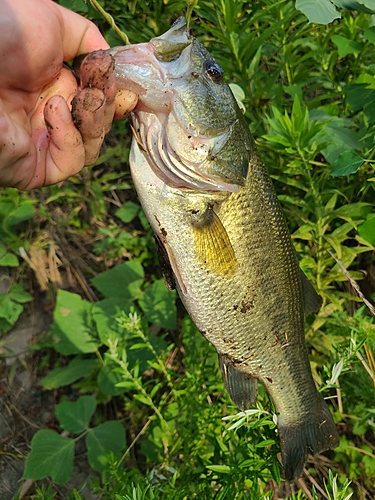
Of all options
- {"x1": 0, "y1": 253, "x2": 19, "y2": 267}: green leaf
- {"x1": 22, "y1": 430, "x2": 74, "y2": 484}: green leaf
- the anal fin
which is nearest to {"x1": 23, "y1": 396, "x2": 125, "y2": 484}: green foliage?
{"x1": 22, "y1": 430, "x2": 74, "y2": 484}: green leaf

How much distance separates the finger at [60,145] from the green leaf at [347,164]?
1142 mm

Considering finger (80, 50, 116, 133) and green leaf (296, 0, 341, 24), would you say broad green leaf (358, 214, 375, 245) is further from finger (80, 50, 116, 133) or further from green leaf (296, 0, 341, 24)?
finger (80, 50, 116, 133)

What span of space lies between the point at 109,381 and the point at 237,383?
3.87 ft

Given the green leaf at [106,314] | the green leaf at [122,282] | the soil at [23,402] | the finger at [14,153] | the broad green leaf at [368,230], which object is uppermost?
the finger at [14,153]

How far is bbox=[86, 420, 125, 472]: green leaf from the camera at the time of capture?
8.36ft

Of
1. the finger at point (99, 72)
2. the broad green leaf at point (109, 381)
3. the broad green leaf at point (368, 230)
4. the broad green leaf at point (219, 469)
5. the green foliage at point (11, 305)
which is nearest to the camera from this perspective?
the finger at point (99, 72)

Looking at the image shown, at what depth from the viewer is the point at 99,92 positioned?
124cm

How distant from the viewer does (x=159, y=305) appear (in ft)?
9.78

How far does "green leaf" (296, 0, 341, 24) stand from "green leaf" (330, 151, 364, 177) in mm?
589

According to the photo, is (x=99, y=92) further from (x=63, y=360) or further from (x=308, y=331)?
(x=63, y=360)

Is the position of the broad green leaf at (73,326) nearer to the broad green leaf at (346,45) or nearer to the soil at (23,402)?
the soil at (23,402)

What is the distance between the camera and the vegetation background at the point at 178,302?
73.8 inches

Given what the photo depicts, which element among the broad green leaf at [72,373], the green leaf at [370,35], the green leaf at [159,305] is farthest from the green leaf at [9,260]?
the green leaf at [370,35]

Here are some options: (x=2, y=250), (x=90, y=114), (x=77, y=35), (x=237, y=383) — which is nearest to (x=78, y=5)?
(x=77, y=35)
